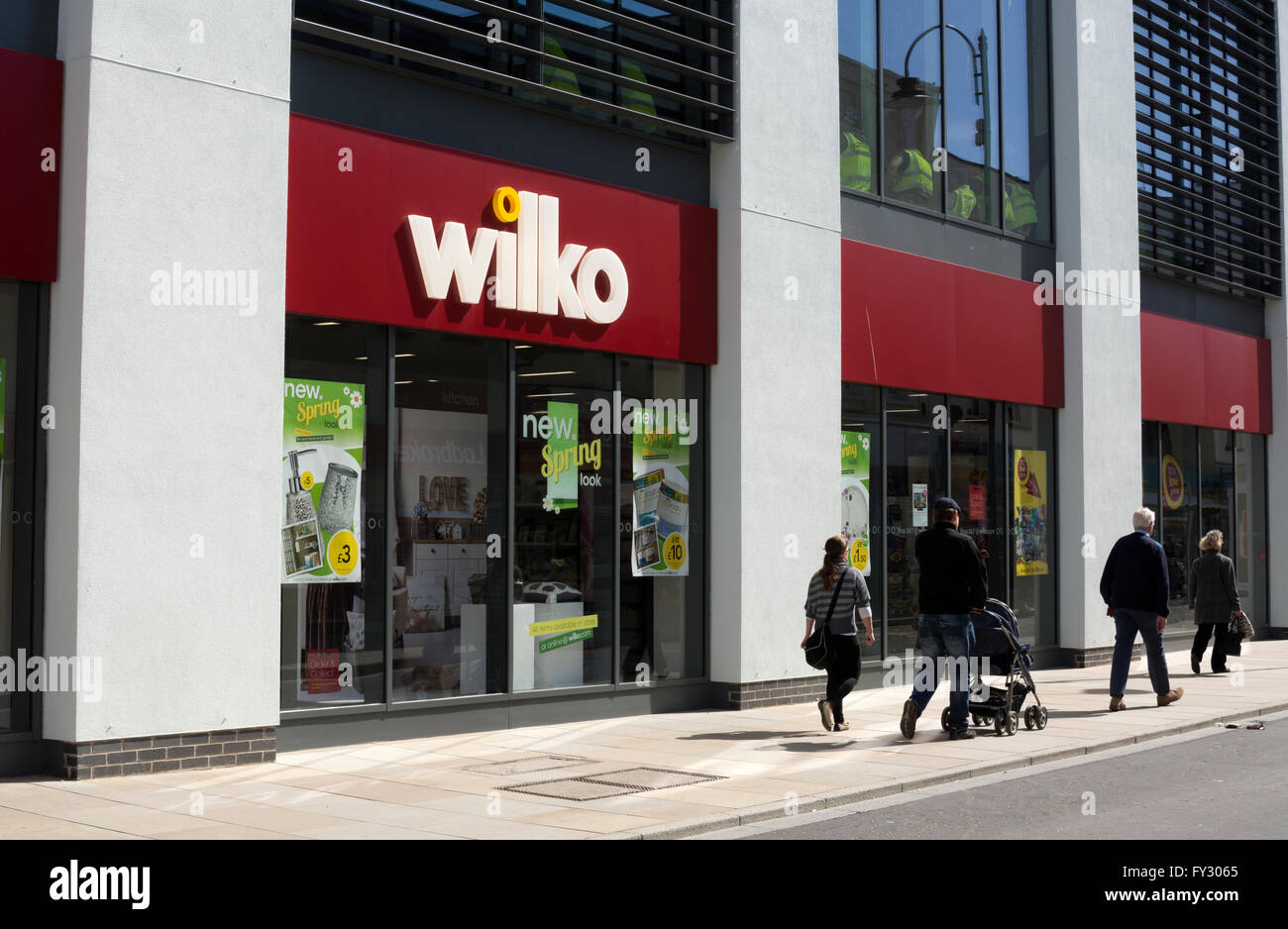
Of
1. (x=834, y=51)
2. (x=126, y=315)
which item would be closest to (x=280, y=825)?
(x=126, y=315)

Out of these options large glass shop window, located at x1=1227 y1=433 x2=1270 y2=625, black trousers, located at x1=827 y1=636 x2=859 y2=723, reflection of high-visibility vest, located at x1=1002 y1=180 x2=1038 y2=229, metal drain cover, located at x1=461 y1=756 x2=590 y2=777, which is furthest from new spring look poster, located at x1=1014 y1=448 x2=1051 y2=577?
metal drain cover, located at x1=461 y1=756 x2=590 y2=777

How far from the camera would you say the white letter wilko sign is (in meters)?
12.0

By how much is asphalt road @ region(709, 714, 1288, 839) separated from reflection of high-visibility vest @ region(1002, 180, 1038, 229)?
9475 mm

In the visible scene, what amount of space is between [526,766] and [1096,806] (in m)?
4.20

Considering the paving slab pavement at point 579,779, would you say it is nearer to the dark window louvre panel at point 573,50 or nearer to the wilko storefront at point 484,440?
the wilko storefront at point 484,440

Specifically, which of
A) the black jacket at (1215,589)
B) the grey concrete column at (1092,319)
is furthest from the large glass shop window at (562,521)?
the black jacket at (1215,589)

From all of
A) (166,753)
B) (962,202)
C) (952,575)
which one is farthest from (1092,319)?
(166,753)

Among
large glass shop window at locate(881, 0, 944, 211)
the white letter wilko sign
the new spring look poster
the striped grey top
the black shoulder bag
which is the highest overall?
large glass shop window at locate(881, 0, 944, 211)

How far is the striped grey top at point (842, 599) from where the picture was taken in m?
12.4

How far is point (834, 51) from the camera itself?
1570cm

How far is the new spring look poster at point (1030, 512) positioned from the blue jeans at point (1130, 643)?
14.6 ft

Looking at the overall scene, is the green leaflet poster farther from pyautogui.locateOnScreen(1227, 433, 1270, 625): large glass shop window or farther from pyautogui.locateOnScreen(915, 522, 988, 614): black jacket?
pyautogui.locateOnScreen(1227, 433, 1270, 625): large glass shop window

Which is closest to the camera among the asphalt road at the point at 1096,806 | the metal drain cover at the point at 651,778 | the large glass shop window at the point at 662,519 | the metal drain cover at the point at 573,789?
the asphalt road at the point at 1096,806
